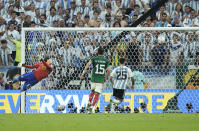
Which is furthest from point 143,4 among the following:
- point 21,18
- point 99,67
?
point 99,67

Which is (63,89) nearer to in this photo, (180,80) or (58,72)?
(58,72)

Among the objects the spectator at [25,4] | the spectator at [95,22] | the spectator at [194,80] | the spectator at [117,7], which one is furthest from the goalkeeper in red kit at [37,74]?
the spectator at [25,4]

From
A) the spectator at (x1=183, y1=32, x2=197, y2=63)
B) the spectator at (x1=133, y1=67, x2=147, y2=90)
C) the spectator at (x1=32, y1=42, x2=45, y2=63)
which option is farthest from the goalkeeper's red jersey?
the spectator at (x1=183, y1=32, x2=197, y2=63)

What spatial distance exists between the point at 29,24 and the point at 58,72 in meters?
3.64

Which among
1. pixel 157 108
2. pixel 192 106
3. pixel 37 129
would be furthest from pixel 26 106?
pixel 37 129

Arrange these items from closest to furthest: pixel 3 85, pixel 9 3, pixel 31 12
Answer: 1. pixel 3 85
2. pixel 31 12
3. pixel 9 3

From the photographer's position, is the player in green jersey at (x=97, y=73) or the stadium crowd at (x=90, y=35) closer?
the player in green jersey at (x=97, y=73)

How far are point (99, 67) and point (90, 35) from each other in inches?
63.6

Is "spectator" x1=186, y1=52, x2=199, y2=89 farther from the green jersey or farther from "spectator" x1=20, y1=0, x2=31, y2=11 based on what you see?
"spectator" x1=20, y1=0, x2=31, y2=11

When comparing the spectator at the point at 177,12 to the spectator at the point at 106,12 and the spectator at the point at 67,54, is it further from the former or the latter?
the spectator at the point at 67,54

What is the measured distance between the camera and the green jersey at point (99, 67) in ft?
39.4

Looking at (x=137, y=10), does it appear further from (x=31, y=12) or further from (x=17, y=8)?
(x=17, y=8)

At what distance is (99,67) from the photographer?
1206cm

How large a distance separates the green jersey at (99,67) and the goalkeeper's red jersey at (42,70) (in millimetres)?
1423
